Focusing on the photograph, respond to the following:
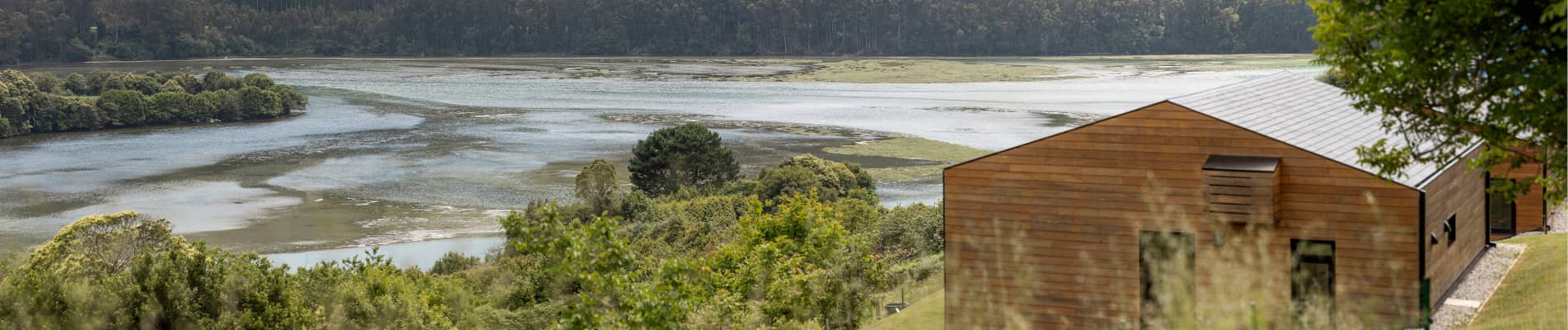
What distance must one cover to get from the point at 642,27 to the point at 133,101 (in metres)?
47.1

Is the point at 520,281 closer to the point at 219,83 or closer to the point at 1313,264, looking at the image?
the point at 1313,264

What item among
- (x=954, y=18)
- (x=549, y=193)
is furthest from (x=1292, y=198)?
(x=954, y=18)

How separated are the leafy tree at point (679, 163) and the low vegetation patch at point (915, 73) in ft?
123

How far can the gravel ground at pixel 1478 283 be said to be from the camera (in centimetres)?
1289

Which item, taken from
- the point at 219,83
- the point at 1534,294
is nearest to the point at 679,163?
the point at 1534,294

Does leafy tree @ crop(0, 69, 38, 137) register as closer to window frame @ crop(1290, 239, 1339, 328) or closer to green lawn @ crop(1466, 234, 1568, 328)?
window frame @ crop(1290, 239, 1339, 328)

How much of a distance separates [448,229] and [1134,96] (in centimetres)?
3557

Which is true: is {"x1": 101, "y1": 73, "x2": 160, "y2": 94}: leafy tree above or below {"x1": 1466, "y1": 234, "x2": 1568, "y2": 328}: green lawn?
above

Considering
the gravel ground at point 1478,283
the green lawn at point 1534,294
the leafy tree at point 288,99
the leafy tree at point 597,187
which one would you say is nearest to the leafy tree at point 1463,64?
the green lawn at point 1534,294

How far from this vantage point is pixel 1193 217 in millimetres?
13508

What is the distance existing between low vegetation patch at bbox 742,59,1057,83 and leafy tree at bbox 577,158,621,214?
43445 millimetres

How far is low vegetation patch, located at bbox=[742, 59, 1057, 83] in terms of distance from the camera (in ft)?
255

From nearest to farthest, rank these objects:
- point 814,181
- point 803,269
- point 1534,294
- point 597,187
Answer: point 1534,294
point 803,269
point 814,181
point 597,187

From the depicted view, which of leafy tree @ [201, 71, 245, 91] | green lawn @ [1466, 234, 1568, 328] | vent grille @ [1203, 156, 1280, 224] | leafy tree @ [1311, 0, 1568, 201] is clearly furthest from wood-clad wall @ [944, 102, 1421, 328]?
leafy tree @ [201, 71, 245, 91]
